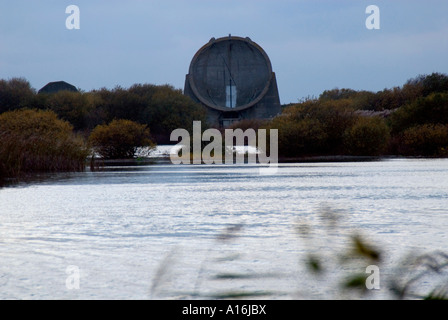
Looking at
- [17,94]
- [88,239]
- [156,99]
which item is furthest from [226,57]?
[88,239]

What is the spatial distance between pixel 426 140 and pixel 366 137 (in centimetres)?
239

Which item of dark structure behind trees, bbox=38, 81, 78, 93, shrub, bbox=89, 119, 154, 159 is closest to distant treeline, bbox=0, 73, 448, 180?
shrub, bbox=89, 119, 154, 159

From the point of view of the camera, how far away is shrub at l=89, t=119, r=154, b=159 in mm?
23734

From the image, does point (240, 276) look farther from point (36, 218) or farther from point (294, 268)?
point (36, 218)

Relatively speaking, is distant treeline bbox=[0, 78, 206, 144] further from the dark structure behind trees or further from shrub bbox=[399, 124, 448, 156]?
the dark structure behind trees

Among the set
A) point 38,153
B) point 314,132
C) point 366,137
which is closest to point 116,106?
point 314,132

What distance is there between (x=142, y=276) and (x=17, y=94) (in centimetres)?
4256

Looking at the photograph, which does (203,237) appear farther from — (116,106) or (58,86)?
(58,86)

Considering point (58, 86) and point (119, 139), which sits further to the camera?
point (58, 86)

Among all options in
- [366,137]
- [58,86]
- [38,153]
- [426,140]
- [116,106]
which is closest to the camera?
[38,153]

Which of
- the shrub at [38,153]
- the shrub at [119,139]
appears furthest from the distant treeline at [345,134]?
the shrub at [38,153]

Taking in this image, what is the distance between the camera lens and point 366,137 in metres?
23.9

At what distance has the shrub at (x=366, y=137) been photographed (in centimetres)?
2370
